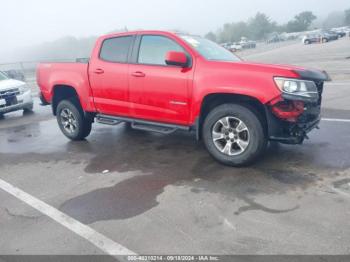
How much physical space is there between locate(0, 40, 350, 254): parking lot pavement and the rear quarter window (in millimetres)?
1534

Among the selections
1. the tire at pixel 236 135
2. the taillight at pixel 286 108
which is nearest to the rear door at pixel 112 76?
the tire at pixel 236 135

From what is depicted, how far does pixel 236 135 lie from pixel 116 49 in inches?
101

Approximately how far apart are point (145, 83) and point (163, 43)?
649 mm

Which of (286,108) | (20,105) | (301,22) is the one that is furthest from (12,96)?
(301,22)

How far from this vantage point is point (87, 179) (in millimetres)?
4938

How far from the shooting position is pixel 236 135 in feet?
16.0

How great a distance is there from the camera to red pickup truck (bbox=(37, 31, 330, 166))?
450cm

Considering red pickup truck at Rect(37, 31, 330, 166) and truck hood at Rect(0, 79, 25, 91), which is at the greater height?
red pickup truck at Rect(37, 31, 330, 166)

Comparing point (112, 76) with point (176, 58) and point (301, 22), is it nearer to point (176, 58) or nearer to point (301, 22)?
point (176, 58)

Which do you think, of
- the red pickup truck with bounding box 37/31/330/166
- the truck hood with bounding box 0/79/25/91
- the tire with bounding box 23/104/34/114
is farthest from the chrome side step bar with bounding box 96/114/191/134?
the tire with bounding box 23/104/34/114

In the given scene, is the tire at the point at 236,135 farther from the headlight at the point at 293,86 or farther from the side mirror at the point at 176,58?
the side mirror at the point at 176,58

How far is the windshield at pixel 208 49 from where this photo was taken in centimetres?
524

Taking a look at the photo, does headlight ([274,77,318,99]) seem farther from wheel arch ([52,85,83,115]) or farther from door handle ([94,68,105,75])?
wheel arch ([52,85,83,115])

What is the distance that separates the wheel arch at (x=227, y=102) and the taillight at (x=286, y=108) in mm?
209
